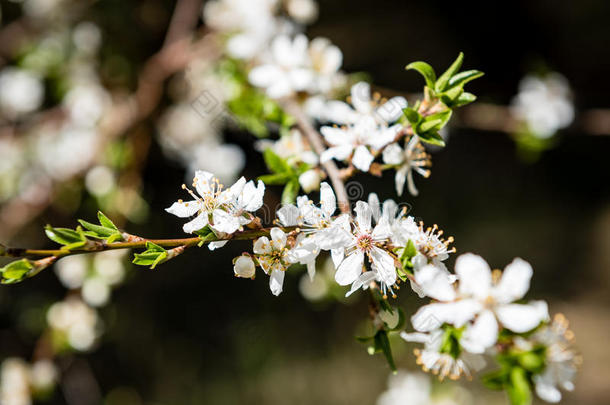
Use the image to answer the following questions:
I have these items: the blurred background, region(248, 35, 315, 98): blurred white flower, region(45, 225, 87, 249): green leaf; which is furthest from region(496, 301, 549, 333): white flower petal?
the blurred background

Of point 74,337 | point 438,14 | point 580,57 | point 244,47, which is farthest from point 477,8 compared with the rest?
point 74,337

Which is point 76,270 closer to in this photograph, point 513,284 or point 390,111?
point 390,111

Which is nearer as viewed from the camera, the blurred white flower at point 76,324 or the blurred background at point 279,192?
the blurred white flower at point 76,324

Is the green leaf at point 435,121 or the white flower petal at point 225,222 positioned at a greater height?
the green leaf at point 435,121

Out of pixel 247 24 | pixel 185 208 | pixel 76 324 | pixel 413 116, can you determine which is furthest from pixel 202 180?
pixel 76 324

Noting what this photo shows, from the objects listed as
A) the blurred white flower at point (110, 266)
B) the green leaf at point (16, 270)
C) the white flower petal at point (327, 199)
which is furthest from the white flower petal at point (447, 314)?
the blurred white flower at point (110, 266)

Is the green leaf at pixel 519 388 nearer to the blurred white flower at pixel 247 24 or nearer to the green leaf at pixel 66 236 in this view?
the green leaf at pixel 66 236

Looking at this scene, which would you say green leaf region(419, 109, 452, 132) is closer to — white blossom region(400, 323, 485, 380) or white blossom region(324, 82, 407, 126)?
white blossom region(324, 82, 407, 126)
